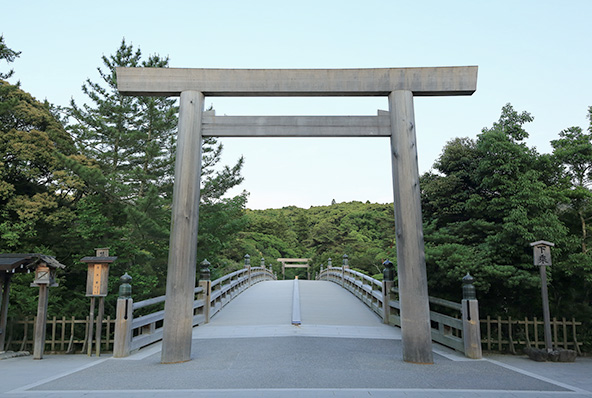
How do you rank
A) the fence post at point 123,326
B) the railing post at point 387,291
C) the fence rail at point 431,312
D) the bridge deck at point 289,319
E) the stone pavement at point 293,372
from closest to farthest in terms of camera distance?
the stone pavement at point 293,372, the fence post at point 123,326, the fence rail at point 431,312, the bridge deck at point 289,319, the railing post at point 387,291

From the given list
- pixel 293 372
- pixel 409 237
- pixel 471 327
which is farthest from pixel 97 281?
pixel 471 327

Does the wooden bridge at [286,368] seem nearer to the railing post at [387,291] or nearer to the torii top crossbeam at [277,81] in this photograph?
the railing post at [387,291]

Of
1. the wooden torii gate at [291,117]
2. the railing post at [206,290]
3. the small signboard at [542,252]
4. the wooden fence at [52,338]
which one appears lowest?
the wooden fence at [52,338]

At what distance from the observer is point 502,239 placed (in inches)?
294

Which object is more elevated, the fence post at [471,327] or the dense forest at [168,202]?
the dense forest at [168,202]

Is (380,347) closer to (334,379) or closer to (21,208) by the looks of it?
(334,379)

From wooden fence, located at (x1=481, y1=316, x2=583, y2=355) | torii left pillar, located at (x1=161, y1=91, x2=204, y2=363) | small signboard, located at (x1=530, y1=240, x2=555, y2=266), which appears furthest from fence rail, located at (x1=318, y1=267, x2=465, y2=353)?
torii left pillar, located at (x1=161, y1=91, x2=204, y2=363)

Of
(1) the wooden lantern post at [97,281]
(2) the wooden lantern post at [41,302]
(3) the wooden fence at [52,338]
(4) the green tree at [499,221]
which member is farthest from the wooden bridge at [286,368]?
(4) the green tree at [499,221]

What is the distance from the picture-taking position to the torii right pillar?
572cm

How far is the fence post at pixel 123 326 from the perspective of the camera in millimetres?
6477

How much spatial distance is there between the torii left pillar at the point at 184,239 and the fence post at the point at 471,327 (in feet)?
15.0

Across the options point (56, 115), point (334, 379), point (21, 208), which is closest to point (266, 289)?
point (21, 208)

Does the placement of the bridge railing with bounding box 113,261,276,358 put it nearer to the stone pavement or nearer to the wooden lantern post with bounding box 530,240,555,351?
the stone pavement

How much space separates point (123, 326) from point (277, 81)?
499cm
